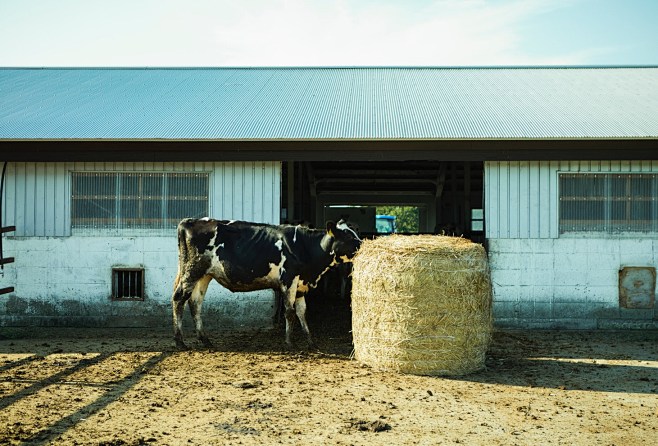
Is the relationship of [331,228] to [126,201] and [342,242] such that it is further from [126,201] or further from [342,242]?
[126,201]

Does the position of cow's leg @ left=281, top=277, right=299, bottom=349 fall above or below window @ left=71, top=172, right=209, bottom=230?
below

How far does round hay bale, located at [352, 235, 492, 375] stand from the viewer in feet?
26.8

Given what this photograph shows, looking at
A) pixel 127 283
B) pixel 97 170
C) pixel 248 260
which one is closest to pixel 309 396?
pixel 248 260

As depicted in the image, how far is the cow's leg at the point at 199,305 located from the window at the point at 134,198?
2198mm

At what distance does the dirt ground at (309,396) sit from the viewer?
19.5ft

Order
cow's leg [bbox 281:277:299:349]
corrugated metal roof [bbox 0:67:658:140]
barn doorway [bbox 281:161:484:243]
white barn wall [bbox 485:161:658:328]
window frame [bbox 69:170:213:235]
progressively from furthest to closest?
barn doorway [bbox 281:161:484:243] < window frame [bbox 69:170:213:235] < corrugated metal roof [bbox 0:67:658:140] < white barn wall [bbox 485:161:658:328] < cow's leg [bbox 281:277:299:349]

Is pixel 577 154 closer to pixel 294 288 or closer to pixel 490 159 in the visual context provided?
pixel 490 159

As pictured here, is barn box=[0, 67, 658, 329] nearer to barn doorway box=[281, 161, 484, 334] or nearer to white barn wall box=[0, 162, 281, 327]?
white barn wall box=[0, 162, 281, 327]

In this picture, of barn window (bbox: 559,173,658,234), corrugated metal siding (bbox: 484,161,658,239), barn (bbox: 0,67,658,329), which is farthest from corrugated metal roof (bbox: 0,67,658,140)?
barn window (bbox: 559,173,658,234)

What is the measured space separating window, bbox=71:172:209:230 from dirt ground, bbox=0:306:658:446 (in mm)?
2576

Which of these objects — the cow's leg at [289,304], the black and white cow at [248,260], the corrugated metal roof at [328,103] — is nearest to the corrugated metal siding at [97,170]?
the corrugated metal roof at [328,103]

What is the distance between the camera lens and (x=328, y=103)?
1465cm

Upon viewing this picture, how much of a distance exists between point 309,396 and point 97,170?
→ 720cm

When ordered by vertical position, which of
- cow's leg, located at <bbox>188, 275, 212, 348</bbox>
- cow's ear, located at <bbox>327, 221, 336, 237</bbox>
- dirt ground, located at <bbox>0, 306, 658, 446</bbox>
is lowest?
dirt ground, located at <bbox>0, 306, 658, 446</bbox>
